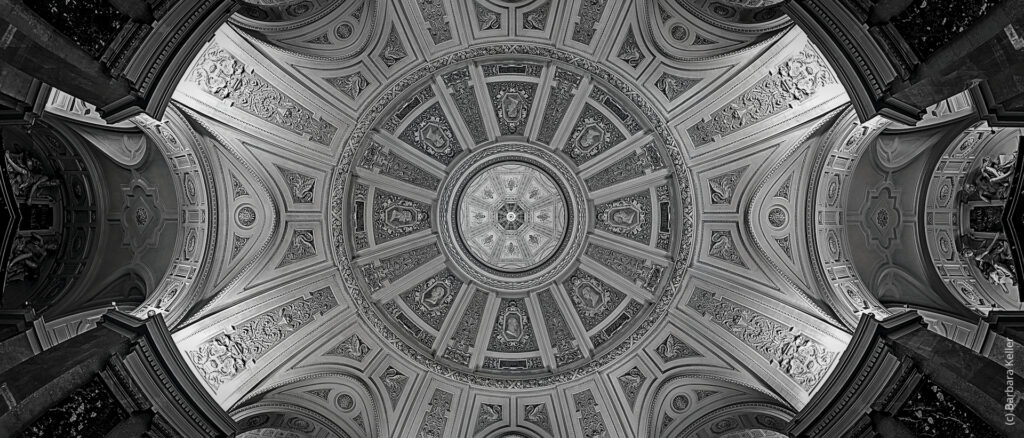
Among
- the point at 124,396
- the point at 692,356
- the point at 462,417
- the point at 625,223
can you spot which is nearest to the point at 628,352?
the point at 692,356

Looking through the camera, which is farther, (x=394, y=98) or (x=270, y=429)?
(x=394, y=98)

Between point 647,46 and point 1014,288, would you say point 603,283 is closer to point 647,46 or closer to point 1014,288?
point 647,46

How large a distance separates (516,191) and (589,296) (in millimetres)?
4529

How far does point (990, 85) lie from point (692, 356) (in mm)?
10620

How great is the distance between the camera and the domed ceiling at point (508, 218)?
48.2ft

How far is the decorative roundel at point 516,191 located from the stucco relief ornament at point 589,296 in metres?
0.03

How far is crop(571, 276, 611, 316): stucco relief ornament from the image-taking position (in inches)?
765

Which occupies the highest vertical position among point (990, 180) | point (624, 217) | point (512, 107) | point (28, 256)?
point (512, 107)

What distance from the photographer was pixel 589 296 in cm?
1961

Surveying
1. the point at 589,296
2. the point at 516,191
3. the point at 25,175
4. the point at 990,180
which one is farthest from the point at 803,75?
the point at 25,175

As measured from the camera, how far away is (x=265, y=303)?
16.2m

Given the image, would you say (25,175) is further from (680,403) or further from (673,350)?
(680,403)

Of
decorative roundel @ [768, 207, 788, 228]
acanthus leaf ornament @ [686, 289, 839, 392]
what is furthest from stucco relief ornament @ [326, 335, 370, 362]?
decorative roundel @ [768, 207, 788, 228]

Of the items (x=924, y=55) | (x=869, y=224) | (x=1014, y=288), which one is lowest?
(x=1014, y=288)
